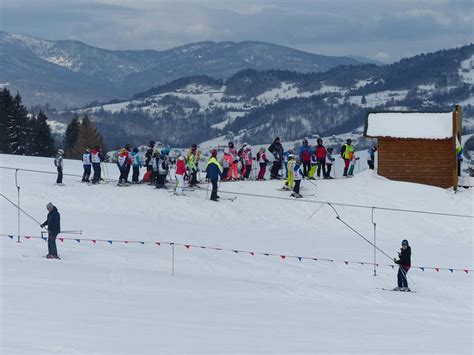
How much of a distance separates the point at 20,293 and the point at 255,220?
13.5m

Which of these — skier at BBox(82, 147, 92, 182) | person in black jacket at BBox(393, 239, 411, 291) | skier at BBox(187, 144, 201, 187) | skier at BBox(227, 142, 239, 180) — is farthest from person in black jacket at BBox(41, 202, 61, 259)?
skier at BBox(227, 142, 239, 180)

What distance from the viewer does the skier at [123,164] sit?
30281mm

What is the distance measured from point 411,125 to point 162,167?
31.5 feet

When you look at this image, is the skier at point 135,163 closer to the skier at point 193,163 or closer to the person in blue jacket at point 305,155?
the skier at point 193,163

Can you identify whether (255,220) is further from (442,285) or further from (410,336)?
(410,336)

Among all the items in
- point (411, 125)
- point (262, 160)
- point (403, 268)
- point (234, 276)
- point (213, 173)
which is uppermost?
point (411, 125)

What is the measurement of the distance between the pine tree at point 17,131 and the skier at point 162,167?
38.8m

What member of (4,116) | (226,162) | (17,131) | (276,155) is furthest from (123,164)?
(4,116)

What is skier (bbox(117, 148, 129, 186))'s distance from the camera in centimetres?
3028

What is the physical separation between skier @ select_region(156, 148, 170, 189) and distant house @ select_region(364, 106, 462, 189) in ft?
25.6

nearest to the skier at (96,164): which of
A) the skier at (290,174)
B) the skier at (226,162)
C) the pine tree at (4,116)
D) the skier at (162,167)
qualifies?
the skier at (162,167)

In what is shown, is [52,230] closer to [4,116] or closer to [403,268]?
[403,268]

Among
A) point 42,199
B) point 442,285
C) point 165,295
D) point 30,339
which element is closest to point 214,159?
point 42,199

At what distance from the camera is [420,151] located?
32.8 metres
